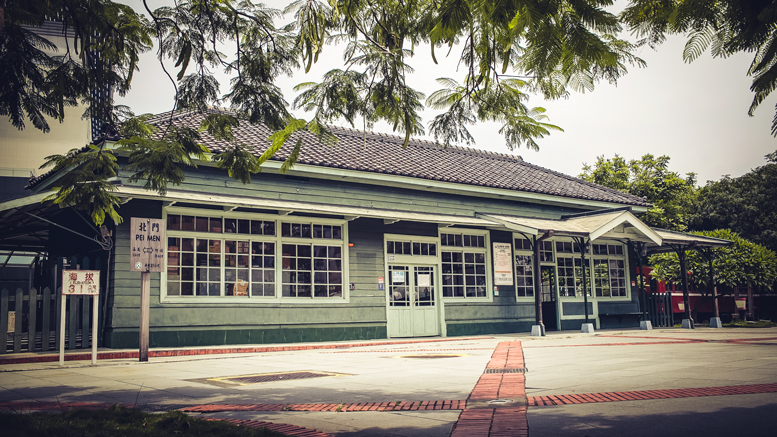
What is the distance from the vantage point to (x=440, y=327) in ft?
55.7

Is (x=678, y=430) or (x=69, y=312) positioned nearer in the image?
(x=678, y=430)

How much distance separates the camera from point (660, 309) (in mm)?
19750

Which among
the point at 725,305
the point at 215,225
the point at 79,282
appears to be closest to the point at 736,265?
the point at 725,305

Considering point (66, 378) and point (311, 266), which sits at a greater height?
point (311, 266)

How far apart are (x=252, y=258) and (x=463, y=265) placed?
669 cm

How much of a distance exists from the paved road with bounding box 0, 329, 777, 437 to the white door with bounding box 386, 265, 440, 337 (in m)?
5.89

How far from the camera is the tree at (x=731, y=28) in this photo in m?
3.20

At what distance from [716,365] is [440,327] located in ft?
33.2

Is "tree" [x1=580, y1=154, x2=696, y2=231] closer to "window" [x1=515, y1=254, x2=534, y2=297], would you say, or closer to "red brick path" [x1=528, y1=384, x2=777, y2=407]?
"window" [x1=515, y1=254, x2=534, y2=297]

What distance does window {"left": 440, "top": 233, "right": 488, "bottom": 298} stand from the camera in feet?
57.3

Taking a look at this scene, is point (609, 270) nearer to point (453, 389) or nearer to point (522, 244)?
point (522, 244)

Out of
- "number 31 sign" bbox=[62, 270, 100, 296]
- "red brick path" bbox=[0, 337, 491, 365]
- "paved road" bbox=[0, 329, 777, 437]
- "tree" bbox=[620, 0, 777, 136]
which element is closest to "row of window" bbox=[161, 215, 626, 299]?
"red brick path" bbox=[0, 337, 491, 365]

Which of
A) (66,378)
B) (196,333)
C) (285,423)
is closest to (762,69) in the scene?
(285,423)

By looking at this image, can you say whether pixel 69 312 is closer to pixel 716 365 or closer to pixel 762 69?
pixel 716 365
